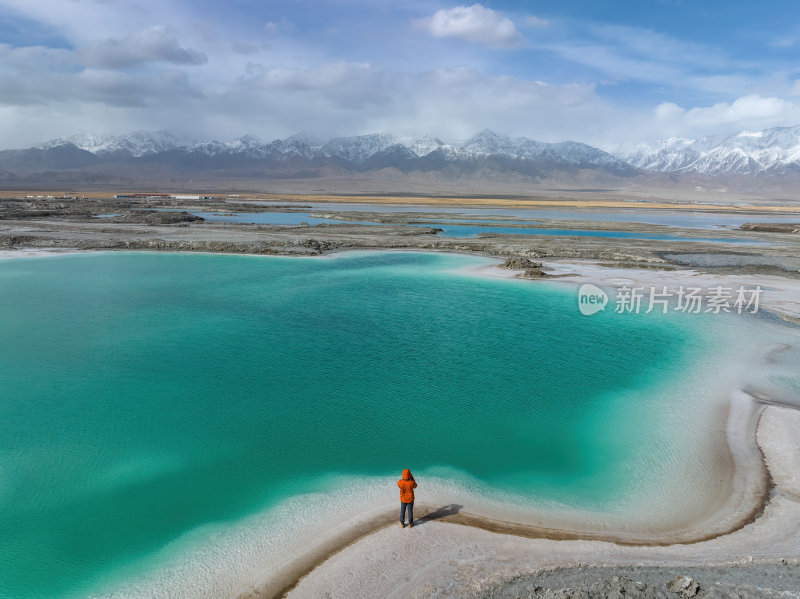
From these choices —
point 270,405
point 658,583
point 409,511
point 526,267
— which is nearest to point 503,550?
point 409,511

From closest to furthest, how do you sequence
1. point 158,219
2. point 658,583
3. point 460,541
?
point 658,583 → point 460,541 → point 158,219

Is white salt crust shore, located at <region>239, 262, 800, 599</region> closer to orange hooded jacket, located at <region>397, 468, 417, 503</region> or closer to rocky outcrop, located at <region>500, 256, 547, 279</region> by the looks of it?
orange hooded jacket, located at <region>397, 468, 417, 503</region>

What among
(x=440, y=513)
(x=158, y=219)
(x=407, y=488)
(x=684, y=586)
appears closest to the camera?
(x=684, y=586)

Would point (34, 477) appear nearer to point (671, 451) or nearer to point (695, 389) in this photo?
point (671, 451)

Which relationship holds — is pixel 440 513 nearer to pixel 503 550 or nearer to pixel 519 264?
pixel 503 550

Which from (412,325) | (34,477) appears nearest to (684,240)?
(412,325)

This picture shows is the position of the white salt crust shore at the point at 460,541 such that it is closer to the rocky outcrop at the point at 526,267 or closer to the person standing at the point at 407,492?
the person standing at the point at 407,492

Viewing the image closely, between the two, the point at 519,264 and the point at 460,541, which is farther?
the point at 519,264

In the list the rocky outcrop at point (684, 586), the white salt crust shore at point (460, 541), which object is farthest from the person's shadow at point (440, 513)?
the rocky outcrop at point (684, 586)
